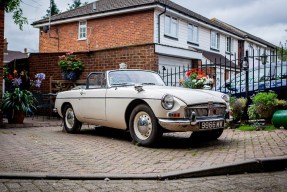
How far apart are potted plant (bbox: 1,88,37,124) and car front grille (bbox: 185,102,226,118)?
19.0ft

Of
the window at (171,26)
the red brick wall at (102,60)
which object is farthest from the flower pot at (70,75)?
the window at (171,26)

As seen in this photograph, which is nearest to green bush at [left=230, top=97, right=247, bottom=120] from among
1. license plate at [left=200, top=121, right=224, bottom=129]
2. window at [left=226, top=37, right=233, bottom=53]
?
license plate at [left=200, top=121, right=224, bottom=129]

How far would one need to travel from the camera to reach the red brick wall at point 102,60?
11.9 meters

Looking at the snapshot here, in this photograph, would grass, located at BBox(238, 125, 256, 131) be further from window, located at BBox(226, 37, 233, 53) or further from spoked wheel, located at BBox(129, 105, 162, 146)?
window, located at BBox(226, 37, 233, 53)

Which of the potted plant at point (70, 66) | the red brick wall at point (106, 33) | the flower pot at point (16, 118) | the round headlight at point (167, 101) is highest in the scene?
the red brick wall at point (106, 33)

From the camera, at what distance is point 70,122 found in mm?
8398

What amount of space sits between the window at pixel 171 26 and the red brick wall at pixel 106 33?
59.5 inches

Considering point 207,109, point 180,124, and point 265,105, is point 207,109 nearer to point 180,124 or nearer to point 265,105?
point 180,124

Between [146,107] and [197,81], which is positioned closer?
[146,107]

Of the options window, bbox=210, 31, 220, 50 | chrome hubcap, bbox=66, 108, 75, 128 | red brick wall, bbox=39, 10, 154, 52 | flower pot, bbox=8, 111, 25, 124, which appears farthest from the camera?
window, bbox=210, 31, 220, 50

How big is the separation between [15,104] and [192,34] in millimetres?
16505

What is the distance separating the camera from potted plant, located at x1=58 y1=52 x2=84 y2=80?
43.1 ft

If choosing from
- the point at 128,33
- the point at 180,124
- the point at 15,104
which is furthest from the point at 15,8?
the point at 128,33

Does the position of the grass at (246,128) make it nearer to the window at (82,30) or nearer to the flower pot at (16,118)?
the flower pot at (16,118)
